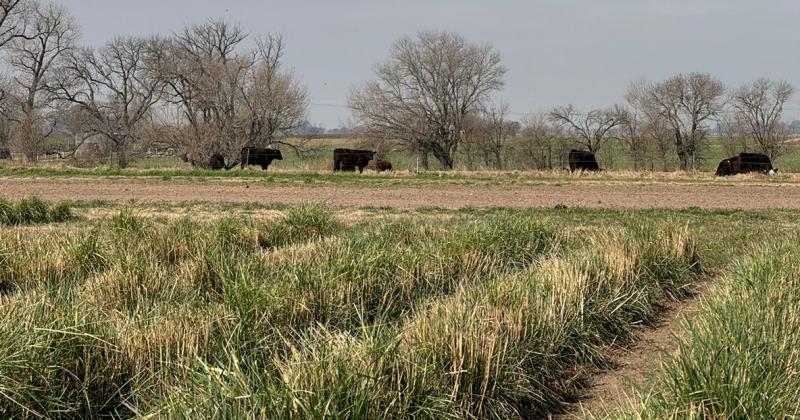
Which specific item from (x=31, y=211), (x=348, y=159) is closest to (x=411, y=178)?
(x=348, y=159)

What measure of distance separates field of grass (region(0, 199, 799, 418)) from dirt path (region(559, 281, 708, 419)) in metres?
0.15

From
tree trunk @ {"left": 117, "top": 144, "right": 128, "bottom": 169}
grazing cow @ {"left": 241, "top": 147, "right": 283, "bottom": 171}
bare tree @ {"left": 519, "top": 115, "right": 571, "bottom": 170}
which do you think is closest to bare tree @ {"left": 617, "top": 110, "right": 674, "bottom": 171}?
bare tree @ {"left": 519, "top": 115, "right": 571, "bottom": 170}

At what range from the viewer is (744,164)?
33594 mm

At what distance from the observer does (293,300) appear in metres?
5.58

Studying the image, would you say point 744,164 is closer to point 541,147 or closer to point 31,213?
point 541,147

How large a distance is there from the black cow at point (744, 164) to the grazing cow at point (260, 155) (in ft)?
71.5

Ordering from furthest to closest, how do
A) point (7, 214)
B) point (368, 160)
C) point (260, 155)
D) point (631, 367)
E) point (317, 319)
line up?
1. point (260, 155)
2. point (368, 160)
3. point (7, 214)
4. point (317, 319)
5. point (631, 367)

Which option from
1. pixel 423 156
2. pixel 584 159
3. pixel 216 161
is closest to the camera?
pixel 584 159

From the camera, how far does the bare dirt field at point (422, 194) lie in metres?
17.5

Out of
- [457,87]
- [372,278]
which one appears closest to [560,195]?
[372,278]

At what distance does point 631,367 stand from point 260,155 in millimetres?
33550

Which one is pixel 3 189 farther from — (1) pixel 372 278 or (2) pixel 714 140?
(2) pixel 714 140

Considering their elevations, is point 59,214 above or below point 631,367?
above

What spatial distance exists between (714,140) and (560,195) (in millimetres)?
34679
